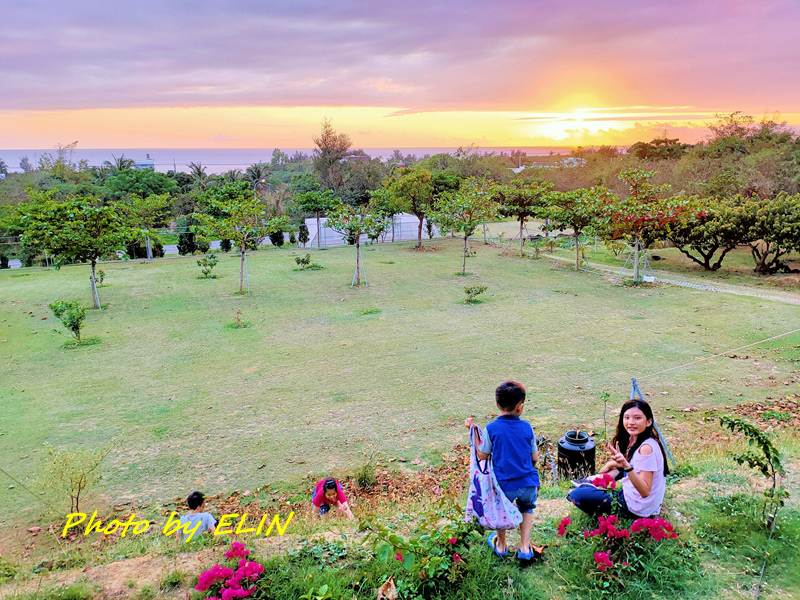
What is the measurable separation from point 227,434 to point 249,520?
213 cm

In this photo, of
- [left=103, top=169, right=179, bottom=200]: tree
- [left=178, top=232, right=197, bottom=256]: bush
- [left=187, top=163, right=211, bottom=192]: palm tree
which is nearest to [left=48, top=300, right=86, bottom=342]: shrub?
[left=178, top=232, right=197, bottom=256]: bush

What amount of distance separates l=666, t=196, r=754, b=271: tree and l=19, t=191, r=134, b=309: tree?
16.5m

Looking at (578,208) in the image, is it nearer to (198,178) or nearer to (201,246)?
(201,246)

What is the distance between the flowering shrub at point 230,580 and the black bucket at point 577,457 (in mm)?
3285

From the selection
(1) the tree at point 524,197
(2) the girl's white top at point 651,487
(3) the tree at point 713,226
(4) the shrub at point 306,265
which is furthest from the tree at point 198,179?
(2) the girl's white top at point 651,487

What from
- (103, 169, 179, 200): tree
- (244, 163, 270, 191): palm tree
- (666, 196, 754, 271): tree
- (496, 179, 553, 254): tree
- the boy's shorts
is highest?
(244, 163, 270, 191): palm tree

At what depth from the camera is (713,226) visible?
16.8m

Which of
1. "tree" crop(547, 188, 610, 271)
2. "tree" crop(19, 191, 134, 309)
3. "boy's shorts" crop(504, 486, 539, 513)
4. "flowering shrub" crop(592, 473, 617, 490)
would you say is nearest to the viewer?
"boy's shorts" crop(504, 486, 539, 513)

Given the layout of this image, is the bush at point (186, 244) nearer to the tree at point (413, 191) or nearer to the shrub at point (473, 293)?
the tree at point (413, 191)

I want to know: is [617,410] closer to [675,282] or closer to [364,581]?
[364,581]

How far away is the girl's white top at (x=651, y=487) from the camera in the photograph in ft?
11.7

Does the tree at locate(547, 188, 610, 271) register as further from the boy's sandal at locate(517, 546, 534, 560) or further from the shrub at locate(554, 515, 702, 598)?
the boy's sandal at locate(517, 546, 534, 560)

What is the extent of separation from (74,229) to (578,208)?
600 inches

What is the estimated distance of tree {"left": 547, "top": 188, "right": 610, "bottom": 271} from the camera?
17344 mm
